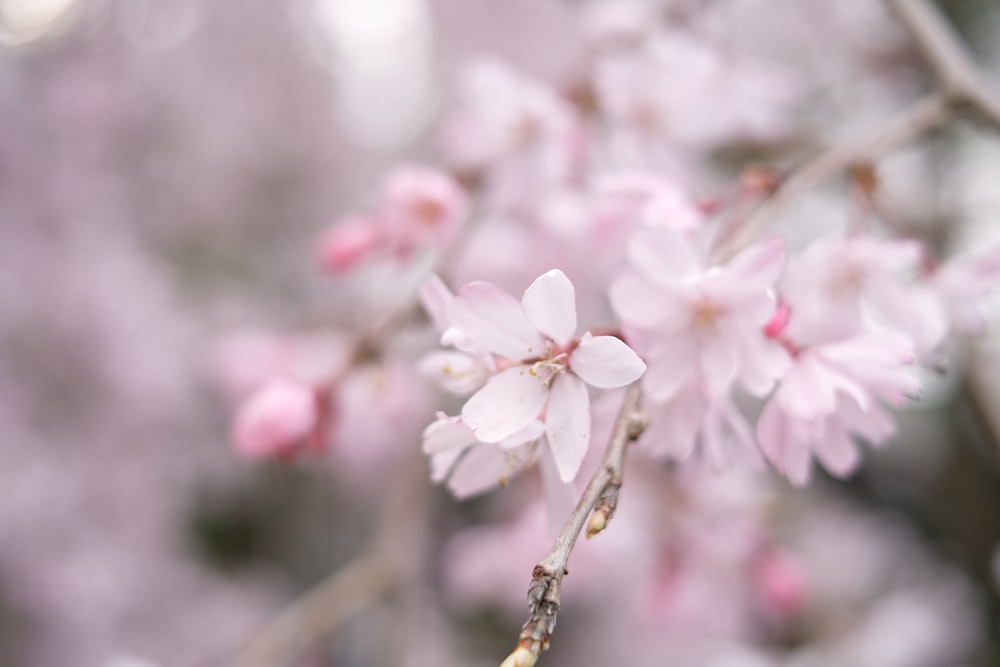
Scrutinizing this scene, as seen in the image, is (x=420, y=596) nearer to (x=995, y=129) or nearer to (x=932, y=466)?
(x=995, y=129)

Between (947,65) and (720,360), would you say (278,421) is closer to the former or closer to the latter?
(720,360)

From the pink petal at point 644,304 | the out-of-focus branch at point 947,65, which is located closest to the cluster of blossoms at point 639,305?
the pink petal at point 644,304

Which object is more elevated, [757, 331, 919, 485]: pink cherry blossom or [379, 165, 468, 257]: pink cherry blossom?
[379, 165, 468, 257]: pink cherry blossom

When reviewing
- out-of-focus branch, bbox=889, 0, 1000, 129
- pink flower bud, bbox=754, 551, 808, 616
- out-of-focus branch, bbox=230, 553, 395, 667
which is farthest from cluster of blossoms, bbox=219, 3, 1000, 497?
pink flower bud, bbox=754, 551, 808, 616

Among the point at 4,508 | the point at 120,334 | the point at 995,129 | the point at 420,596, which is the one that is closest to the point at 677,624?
the point at 420,596

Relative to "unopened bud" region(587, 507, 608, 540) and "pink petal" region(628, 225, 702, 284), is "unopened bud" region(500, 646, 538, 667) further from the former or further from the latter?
"pink petal" region(628, 225, 702, 284)

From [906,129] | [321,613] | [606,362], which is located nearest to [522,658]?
[606,362]

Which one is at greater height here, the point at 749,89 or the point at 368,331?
the point at 749,89

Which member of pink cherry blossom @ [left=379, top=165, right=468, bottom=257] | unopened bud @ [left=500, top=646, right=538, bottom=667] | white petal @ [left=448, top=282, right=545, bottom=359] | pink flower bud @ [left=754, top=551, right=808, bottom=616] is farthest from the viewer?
pink flower bud @ [left=754, top=551, right=808, bottom=616]
